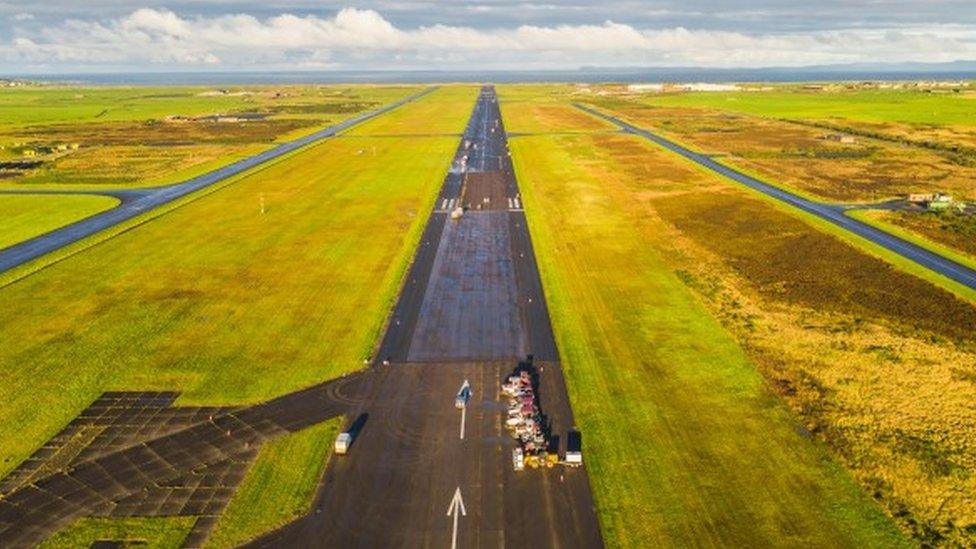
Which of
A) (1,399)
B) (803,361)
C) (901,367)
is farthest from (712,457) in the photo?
(1,399)

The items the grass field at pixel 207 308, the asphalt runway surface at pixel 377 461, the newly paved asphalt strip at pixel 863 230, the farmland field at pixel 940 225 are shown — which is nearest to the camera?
the asphalt runway surface at pixel 377 461

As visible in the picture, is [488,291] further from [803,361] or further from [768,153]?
[768,153]

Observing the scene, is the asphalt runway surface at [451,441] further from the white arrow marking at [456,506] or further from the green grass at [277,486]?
the green grass at [277,486]

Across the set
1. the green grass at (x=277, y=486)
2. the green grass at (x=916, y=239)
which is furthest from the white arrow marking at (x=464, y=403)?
the green grass at (x=916, y=239)

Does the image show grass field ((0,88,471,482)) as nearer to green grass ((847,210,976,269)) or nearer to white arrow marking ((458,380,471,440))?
white arrow marking ((458,380,471,440))

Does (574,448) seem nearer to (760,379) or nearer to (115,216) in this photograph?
(760,379)

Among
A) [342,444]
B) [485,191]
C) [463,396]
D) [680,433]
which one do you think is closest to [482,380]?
[463,396]
